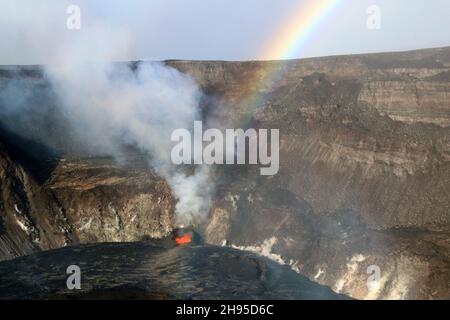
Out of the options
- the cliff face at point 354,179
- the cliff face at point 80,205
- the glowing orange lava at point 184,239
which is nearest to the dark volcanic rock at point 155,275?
the glowing orange lava at point 184,239

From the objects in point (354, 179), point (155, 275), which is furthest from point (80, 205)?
point (354, 179)

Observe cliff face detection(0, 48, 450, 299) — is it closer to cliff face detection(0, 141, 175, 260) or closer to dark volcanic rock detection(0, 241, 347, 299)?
cliff face detection(0, 141, 175, 260)

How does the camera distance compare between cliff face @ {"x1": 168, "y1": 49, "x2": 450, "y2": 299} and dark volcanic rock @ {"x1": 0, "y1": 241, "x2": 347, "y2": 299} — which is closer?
dark volcanic rock @ {"x1": 0, "y1": 241, "x2": 347, "y2": 299}

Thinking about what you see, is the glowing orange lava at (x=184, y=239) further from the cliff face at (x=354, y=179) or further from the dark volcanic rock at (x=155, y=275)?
the cliff face at (x=354, y=179)

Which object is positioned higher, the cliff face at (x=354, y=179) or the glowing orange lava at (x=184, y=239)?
the cliff face at (x=354, y=179)

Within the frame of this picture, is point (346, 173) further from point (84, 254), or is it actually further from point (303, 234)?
point (84, 254)

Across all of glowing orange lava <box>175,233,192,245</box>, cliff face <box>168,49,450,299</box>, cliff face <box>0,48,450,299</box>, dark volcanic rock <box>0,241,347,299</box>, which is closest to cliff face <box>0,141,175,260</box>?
cliff face <box>0,48,450,299</box>
